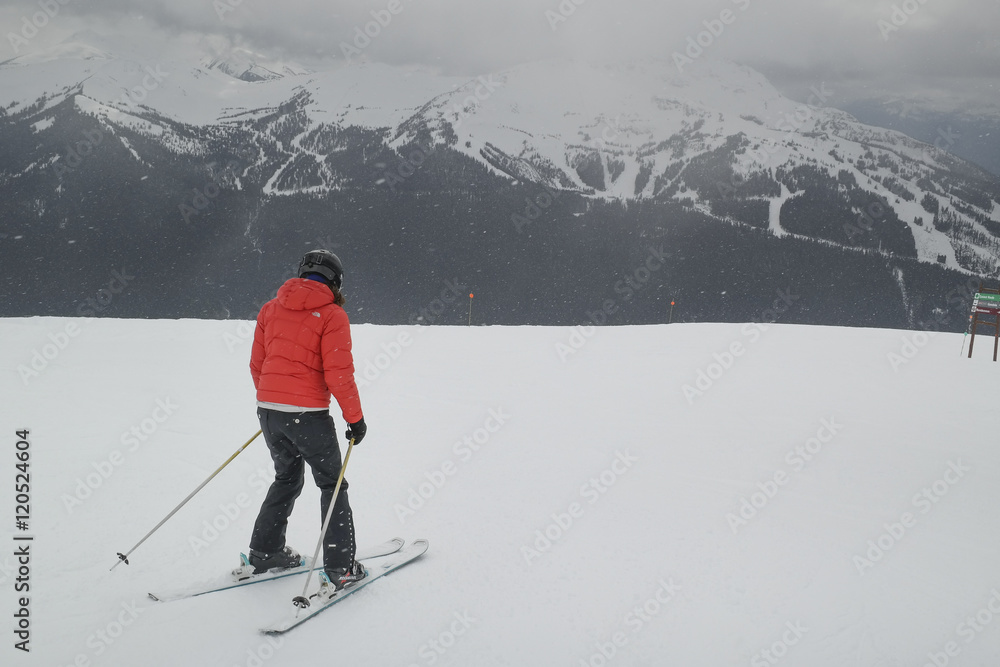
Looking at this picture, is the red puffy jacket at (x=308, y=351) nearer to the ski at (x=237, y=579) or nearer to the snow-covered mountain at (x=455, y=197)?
the ski at (x=237, y=579)

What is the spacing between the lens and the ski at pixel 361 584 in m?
3.13

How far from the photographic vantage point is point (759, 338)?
12555 mm

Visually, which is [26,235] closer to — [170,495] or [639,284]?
[639,284]

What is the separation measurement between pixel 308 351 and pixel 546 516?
2.46 meters

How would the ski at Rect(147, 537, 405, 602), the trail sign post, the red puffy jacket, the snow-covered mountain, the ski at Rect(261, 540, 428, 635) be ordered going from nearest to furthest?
1. the ski at Rect(261, 540, 428, 635)
2. the red puffy jacket
3. the ski at Rect(147, 537, 405, 602)
4. the trail sign post
5. the snow-covered mountain

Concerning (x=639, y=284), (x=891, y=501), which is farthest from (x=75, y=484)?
(x=639, y=284)

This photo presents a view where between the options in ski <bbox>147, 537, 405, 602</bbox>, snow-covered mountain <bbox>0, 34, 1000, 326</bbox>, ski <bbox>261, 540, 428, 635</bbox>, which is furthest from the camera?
snow-covered mountain <bbox>0, 34, 1000, 326</bbox>

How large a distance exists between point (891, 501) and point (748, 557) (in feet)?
6.58

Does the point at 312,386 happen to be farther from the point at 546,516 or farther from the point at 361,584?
the point at 546,516

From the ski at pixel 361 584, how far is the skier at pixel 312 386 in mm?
61

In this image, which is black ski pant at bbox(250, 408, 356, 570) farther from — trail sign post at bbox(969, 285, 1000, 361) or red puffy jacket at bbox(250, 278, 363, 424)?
trail sign post at bbox(969, 285, 1000, 361)

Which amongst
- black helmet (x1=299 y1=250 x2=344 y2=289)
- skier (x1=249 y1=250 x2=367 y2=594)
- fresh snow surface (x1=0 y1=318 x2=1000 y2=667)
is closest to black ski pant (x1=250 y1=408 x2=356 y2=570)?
skier (x1=249 y1=250 x2=367 y2=594)

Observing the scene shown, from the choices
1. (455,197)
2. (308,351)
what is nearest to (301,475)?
(308,351)

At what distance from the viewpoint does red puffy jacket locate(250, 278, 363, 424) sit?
326cm
